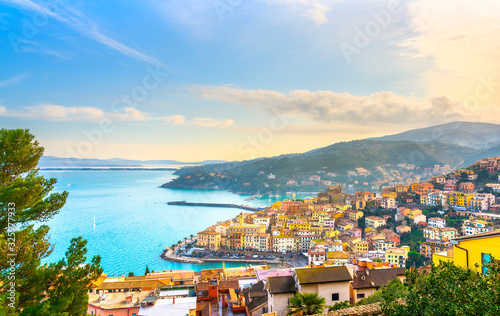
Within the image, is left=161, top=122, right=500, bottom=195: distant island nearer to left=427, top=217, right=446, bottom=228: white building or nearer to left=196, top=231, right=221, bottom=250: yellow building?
left=427, top=217, right=446, bottom=228: white building

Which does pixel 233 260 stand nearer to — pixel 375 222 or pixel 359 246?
pixel 359 246

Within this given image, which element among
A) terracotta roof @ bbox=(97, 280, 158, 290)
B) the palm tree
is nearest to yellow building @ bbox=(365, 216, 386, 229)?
terracotta roof @ bbox=(97, 280, 158, 290)

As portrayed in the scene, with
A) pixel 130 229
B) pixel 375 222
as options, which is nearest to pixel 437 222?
pixel 375 222

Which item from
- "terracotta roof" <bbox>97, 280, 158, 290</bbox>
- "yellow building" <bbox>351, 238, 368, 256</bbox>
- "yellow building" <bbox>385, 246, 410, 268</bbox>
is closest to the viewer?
"terracotta roof" <bbox>97, 280, 158, 290</bbox>

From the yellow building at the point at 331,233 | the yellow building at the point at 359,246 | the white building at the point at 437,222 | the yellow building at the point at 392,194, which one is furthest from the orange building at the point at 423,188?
the yellow building at the point at 359,246

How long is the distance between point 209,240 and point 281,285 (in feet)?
50.2

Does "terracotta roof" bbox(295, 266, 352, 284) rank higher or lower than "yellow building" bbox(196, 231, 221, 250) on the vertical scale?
higher

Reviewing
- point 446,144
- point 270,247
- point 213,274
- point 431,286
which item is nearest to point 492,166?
point 270,247

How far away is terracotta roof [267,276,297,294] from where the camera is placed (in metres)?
4.22

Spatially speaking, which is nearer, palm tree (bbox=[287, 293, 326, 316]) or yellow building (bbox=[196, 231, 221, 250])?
palm tree (bbox=[287, 293, 326, 316])

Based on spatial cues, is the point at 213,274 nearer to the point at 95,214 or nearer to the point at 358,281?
the point at 358,281

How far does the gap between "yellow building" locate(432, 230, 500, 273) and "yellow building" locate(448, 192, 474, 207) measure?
22.4 m

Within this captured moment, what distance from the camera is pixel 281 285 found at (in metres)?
4.29

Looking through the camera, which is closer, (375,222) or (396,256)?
(396,256)
